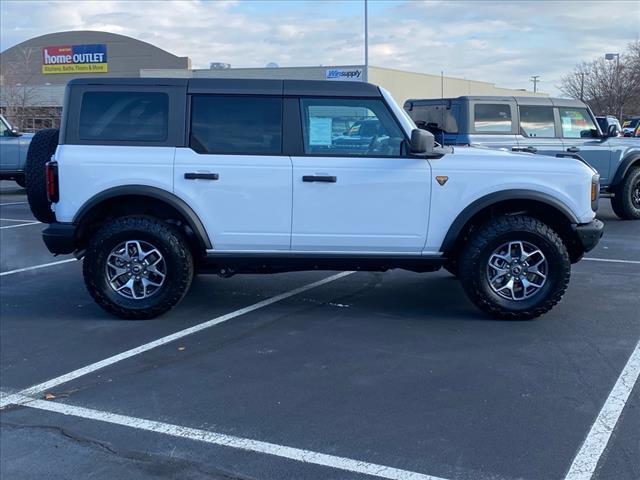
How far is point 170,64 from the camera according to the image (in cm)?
5347

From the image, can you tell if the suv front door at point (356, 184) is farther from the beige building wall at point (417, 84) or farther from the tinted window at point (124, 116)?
the beige building wall at point (417, 84)

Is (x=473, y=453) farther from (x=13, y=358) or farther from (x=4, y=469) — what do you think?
(x=13, y=358)

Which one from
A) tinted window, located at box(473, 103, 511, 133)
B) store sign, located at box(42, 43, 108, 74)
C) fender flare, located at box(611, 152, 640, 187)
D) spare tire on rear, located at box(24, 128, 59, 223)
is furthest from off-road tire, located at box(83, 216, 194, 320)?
store sign, located at box(42, 43, 108, 74)

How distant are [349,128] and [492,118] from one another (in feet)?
21.4

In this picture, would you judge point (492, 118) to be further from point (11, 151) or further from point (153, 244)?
point (11, 151)

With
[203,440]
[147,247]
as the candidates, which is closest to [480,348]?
[203,440]

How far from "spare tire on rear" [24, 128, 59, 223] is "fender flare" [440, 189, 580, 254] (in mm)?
3494

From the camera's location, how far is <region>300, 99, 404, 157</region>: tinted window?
632cm

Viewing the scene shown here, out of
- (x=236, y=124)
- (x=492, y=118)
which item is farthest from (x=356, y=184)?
(x=492, y=118)

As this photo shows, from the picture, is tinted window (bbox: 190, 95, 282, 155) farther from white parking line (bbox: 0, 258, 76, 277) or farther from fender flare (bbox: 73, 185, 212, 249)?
white parking line (bbox: 0, 258, 76, 277)

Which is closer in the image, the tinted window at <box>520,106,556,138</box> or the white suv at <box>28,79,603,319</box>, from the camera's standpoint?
the white suv at <box>28,79,603,319</box>

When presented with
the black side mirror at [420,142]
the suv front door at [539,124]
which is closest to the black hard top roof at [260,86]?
the black side mirror at [420,142]

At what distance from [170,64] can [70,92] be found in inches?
1935

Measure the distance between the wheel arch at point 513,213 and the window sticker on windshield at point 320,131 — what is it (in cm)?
130
